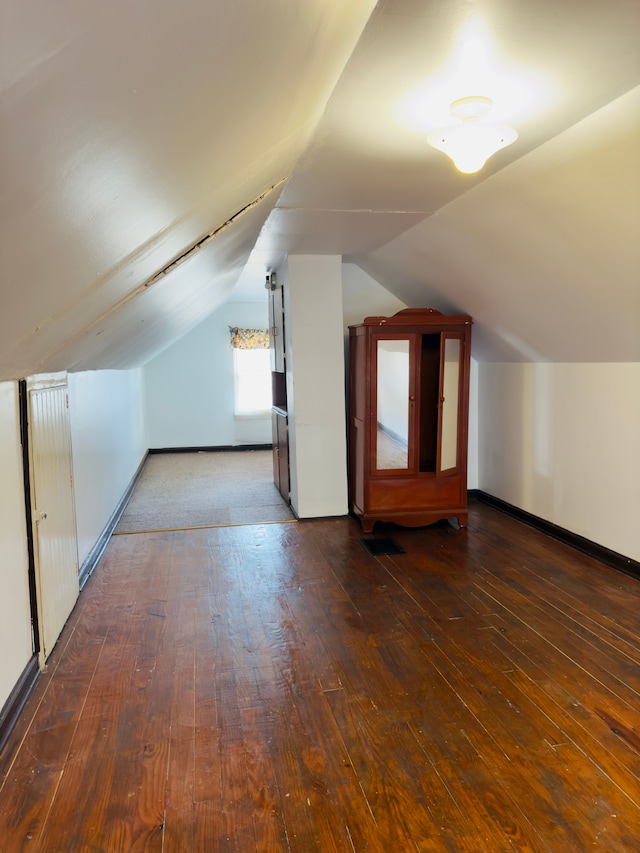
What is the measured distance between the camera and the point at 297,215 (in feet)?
11.2

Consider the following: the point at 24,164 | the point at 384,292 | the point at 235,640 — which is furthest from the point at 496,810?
the point at 384,292

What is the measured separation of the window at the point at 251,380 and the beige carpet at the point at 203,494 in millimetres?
782

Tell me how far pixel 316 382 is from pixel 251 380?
4.05 m

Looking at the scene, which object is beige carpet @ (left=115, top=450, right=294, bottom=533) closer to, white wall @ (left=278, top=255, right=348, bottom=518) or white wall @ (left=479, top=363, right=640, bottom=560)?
white wall @ (left=278, top=255, right=348, bottom=518)

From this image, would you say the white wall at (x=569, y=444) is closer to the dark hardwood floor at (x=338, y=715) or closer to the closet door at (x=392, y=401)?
the dark hardwood floor at (x=338, y=715)

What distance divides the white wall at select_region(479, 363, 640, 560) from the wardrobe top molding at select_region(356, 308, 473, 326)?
28.5 inches

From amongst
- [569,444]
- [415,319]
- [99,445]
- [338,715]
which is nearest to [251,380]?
[99,445]

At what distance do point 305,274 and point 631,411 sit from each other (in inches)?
99.7

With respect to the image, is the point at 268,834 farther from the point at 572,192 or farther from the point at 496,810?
the point at 572,192

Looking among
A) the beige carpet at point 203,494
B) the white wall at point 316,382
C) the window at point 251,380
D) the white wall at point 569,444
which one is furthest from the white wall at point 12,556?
the window at point 251,380

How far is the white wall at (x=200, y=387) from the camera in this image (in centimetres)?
841

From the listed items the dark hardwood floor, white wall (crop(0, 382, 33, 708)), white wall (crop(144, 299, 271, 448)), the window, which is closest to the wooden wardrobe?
the dark hardwood floor

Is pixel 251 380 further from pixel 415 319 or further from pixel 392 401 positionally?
pixel 415 319

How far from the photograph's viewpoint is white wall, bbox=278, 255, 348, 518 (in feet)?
15.1
